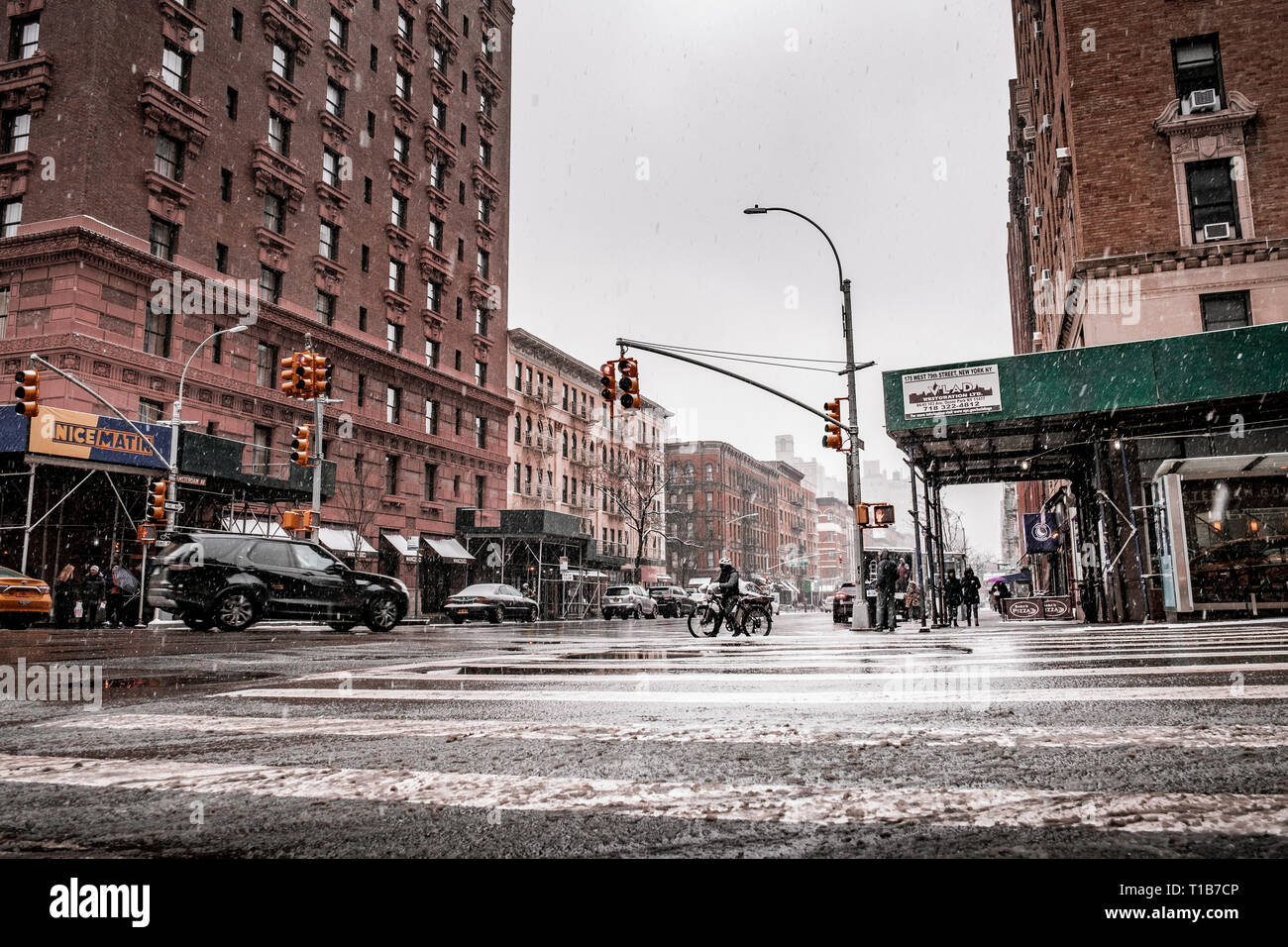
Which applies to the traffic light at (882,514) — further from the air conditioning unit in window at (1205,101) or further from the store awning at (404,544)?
the store awning at (404,544)

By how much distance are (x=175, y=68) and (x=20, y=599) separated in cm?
2059

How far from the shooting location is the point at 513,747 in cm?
350

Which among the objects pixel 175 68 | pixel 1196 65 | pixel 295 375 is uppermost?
pixel 175 68

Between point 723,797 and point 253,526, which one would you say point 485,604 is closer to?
point 253,526

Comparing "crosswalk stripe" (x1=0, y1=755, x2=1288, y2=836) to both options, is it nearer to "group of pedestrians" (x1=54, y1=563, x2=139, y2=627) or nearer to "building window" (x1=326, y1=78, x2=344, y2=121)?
"group of pedestrians" (x1=54, y1=563, x2=139, y2=627)

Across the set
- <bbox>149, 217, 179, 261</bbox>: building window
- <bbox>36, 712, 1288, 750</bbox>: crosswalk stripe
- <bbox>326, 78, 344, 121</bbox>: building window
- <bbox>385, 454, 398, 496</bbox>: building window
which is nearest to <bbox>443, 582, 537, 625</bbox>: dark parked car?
<bbox>385, 454, 398, 496</bbox>: building window

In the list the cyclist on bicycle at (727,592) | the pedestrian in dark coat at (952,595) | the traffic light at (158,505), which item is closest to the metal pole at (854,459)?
the cyclist on bicycle at (727,592)

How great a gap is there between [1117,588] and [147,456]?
85.5ft

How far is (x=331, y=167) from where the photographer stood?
3756 cm

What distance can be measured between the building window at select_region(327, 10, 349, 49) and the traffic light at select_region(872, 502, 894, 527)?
3193cm

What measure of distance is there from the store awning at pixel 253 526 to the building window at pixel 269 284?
8404mm

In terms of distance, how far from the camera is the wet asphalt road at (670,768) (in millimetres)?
2035

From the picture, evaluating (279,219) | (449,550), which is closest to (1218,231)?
(279,219)
